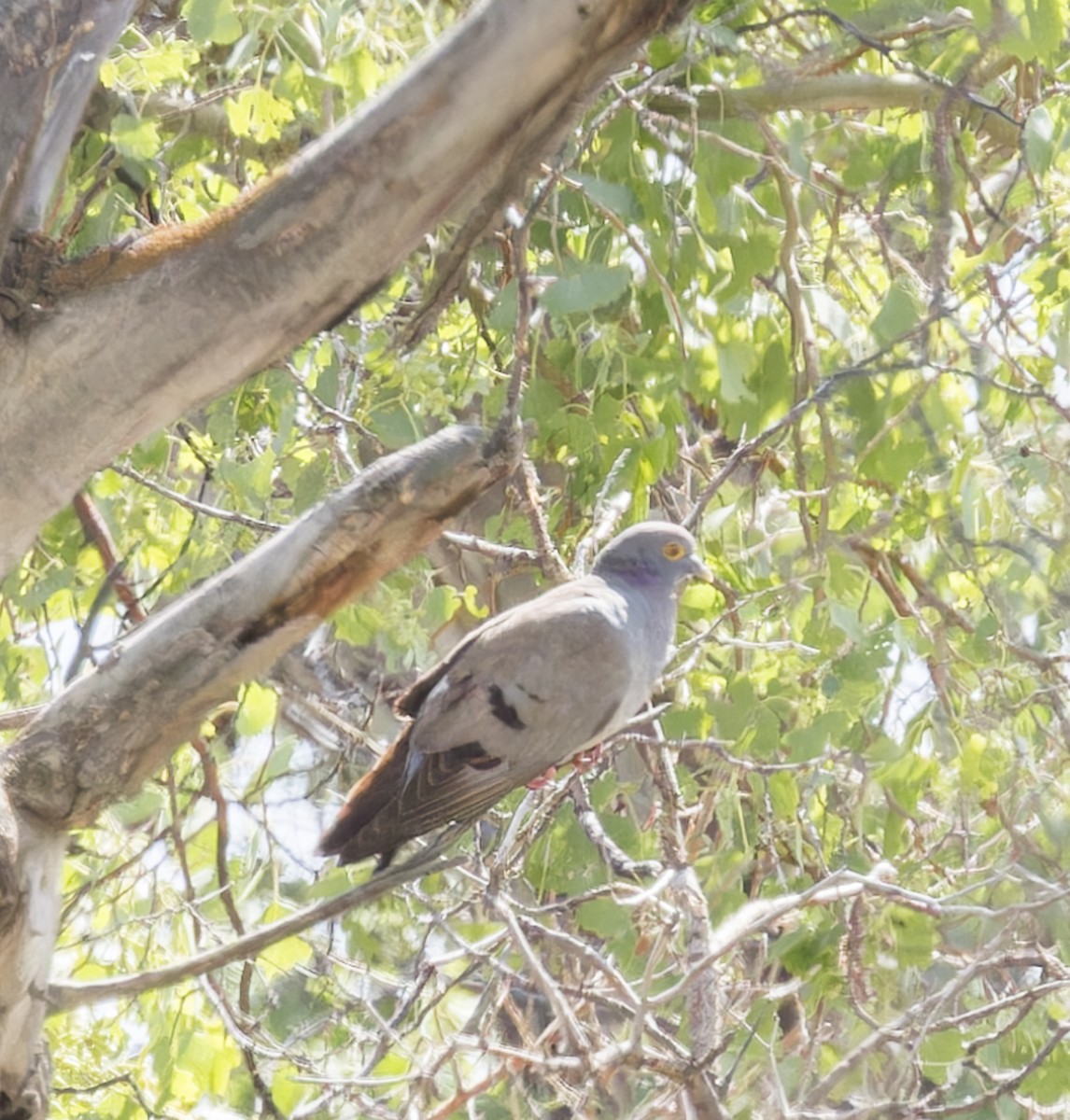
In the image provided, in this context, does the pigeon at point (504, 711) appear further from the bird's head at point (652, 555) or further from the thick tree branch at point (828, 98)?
the thick tree branch at point (828, 98)

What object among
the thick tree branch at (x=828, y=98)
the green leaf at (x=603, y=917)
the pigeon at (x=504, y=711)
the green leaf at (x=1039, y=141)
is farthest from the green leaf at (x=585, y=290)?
the green leaf at (x=603, y=917)

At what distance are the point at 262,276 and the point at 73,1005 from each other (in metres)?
0.72

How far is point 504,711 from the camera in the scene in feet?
6.16

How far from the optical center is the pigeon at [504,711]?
5.96 ft

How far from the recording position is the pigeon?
71.5 inches

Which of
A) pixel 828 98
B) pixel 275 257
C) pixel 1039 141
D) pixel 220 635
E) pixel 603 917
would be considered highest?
pixel 828 98

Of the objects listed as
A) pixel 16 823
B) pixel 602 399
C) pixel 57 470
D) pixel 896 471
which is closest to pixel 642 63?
pixel 602 399

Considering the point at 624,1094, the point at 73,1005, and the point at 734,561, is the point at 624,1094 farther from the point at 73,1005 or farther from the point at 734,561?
the point at 73,1005

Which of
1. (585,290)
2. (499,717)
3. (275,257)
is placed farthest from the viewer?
(499,717)

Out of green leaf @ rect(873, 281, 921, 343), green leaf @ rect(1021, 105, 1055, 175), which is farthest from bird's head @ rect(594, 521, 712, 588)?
green leaf @ rect(1021, 105, 1055, 175)

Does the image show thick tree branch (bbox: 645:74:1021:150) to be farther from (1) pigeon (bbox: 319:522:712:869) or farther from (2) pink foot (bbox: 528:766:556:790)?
(2) pink foot (bbox: 528:766:556:790)

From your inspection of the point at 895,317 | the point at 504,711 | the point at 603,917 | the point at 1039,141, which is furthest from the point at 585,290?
the point at 603,917

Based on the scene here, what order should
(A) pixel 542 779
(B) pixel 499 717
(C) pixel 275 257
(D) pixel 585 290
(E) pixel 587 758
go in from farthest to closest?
(E) pixel 587 758, (A) pixel 542 779, (B) pixel 499 717, (D) pixel 585 290, (C) pixel 275 257

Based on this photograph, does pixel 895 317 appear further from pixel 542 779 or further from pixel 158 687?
pixel 158 687
